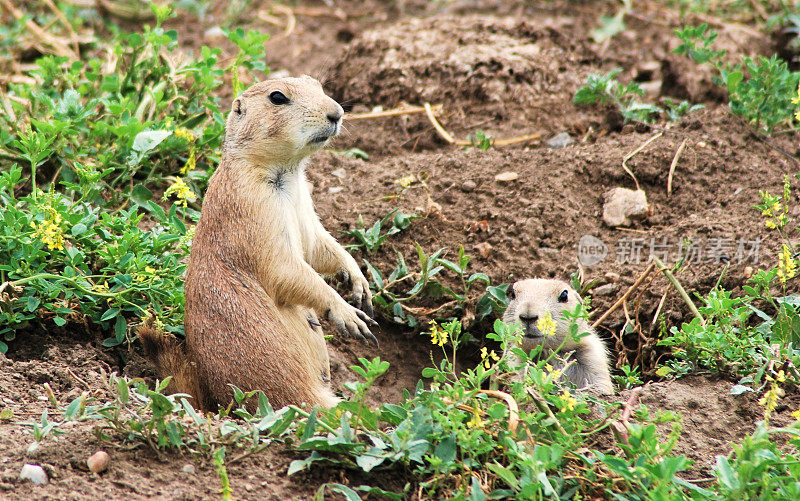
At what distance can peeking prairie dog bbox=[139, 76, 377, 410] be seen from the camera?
406 centimetres

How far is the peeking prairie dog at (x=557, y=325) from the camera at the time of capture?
454 cm

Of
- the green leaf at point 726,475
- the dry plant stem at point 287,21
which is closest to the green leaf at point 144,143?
the dry plant stem at point 287,21

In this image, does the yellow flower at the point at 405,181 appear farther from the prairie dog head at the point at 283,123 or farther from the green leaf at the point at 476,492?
the green leaf at the point at 476,492

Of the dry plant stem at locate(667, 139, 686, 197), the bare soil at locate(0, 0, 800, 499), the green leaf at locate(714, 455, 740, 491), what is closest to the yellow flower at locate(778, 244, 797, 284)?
the bare soil at locate(0, 0, 800, 499)

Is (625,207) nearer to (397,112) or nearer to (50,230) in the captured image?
(397,112)

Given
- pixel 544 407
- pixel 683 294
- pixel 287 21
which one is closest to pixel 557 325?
pixel 683 294

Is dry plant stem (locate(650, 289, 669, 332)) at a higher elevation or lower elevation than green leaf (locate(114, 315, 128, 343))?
lower

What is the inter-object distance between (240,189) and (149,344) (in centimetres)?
92

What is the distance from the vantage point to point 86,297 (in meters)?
4.42

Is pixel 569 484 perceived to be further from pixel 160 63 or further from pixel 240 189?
pixel 160 63

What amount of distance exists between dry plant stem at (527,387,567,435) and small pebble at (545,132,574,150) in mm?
3390

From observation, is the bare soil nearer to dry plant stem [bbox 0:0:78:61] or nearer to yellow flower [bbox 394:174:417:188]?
yellow flower [bbox 394:174:417:188]

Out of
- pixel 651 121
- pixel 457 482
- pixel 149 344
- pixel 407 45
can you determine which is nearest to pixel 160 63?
pixel 407 45

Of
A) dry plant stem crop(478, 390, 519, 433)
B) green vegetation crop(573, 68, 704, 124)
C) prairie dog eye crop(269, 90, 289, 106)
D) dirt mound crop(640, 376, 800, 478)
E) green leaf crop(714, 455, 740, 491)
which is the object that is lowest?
dirt mound crop(640, 376, 800, 478)
